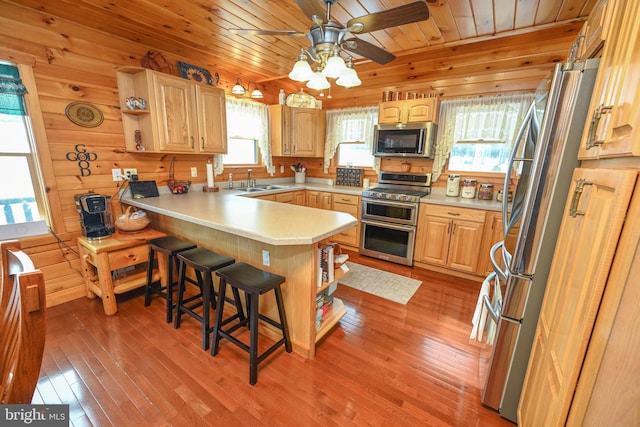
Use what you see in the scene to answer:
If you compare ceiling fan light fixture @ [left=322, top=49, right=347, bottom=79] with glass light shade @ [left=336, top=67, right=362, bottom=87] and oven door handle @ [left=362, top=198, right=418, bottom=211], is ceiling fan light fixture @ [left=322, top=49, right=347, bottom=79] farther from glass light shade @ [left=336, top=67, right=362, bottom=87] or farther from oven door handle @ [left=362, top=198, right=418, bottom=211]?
oven door handle @ [left=362, top=198, right=418, bottom=211]

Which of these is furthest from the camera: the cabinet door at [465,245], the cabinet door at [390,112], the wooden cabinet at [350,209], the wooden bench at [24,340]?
the wooden cabinet at [350,209]

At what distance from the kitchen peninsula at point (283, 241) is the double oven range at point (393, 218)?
1476mm

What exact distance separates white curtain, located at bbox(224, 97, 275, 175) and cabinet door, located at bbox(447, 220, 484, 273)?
2.90m

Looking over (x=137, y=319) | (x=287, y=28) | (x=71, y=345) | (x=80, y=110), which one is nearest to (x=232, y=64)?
(x=287, y=28)

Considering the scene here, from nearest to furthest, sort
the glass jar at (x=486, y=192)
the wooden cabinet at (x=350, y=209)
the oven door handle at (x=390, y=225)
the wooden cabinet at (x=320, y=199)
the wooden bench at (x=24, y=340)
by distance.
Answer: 1. the wooden bench at (x=24, y=340)
2. the glass jar at (x=486, y=192)
3. the oven door handle at (x=390, y=225)
4. the wooden cabinet at (x=350, y=209)
5. the wooden cabinet at (x=320, y=199)

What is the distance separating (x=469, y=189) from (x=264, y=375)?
3018mm

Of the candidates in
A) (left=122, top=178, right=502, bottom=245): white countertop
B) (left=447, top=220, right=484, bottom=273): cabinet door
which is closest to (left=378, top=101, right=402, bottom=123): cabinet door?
(left=122, top=178, right=502, bottom=245): white countertop

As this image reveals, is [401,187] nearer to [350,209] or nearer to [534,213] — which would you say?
[350,209]

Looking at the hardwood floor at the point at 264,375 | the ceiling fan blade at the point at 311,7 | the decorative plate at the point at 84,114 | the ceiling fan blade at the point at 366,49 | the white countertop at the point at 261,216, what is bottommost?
the hardwood floor at the point at 264,375

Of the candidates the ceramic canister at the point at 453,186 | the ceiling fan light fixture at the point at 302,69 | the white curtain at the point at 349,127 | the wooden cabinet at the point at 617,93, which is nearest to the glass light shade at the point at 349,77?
the ceiling fan light fixture at the point at 302,69

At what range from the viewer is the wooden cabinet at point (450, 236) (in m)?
2.93

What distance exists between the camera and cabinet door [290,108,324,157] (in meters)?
4.15

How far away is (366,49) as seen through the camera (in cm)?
181

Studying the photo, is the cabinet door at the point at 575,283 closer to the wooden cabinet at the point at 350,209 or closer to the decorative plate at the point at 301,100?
the decorative plate at the point at 301,100
